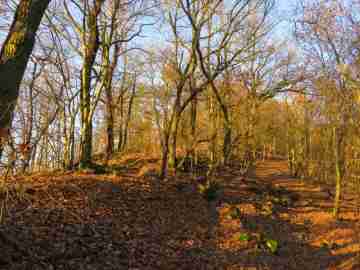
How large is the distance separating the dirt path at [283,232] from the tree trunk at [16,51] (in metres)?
5.31

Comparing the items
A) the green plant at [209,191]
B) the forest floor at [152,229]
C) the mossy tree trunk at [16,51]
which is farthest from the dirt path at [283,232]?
the mossy tree trunk at [16,51]

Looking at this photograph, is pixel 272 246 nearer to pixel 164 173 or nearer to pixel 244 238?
pixel 244 238

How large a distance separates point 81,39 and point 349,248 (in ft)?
37.0

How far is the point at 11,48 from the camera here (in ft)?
14.8

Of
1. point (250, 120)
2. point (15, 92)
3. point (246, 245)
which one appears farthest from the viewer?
point (250, 120)

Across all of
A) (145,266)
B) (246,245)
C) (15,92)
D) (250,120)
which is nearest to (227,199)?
(250,120)

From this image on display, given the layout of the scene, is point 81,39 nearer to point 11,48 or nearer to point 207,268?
point 11,48

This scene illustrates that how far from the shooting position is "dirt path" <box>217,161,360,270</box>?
7.83m

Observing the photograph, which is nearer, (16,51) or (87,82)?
(16,51)

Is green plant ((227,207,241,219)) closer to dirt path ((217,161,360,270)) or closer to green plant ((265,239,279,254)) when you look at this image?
dirt path ((217,161,360,270))

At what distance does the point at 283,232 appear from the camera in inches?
425

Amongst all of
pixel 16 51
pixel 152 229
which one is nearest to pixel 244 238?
pixel 152 229

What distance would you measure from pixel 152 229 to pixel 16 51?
209 inches

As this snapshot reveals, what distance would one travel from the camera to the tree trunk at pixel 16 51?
4.29 meters
